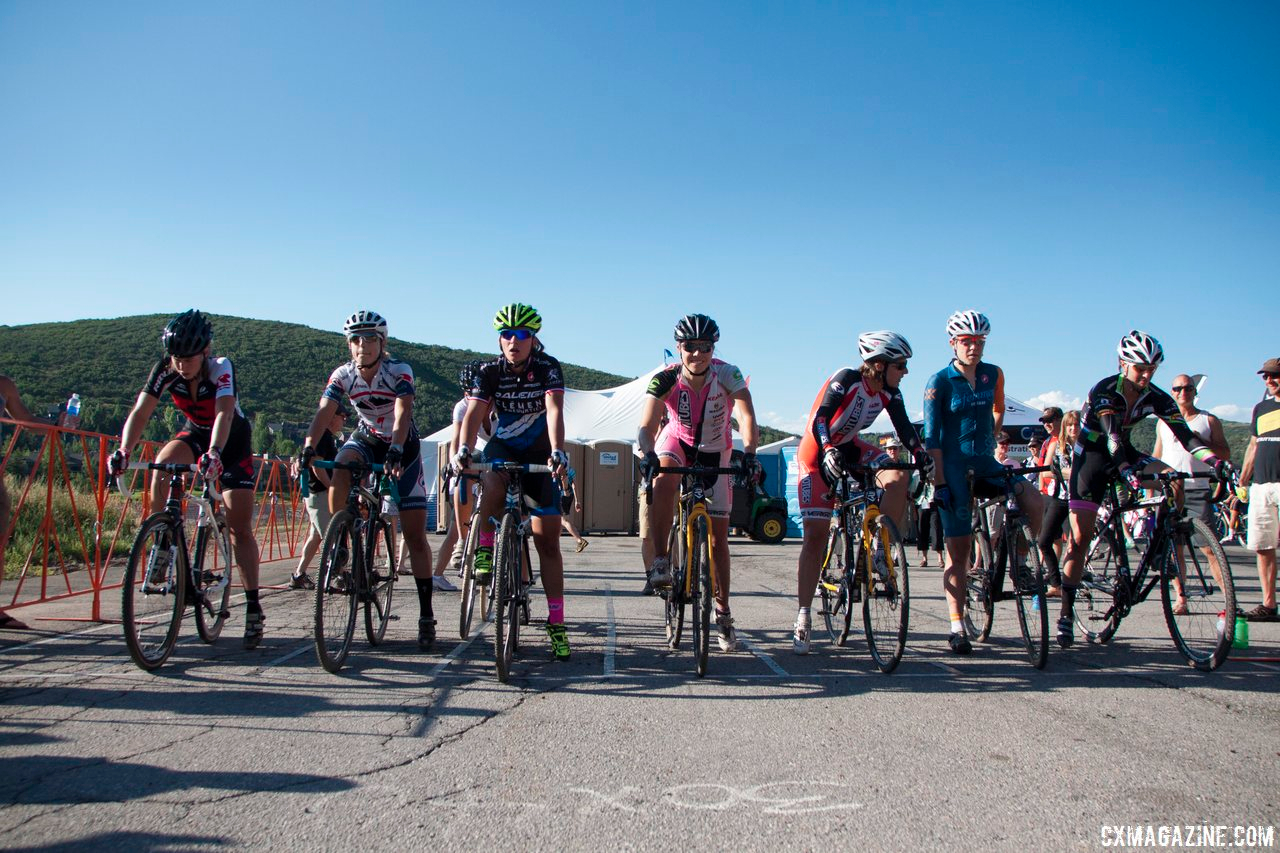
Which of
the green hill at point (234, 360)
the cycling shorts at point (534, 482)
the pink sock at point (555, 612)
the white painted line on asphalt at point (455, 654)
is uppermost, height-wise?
the green hill at point (234, 360)

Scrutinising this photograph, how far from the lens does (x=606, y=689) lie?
14.2 ft

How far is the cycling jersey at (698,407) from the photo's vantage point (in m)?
5.51

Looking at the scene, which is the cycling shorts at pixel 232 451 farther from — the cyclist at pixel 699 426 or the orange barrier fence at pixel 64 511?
the cyclist at pixel 699 426

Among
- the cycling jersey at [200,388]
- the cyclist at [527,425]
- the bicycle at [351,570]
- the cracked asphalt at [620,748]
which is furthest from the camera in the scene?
the cycling jersey at [200,388]

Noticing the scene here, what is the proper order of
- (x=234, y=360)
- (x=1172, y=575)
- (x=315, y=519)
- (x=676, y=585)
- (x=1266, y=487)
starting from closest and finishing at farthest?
(x=1172, y=575) → (x=676, y=585) → (x=1266, y=487) → (x=315, y=519) → (x=234, y=360)

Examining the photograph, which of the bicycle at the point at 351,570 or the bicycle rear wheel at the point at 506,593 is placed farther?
the bicycle at the point at 351,570

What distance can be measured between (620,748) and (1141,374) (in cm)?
446

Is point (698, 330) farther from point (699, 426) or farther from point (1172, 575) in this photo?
point (1172, 575)

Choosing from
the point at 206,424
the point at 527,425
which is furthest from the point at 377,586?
the point at 206,424

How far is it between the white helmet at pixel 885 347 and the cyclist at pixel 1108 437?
1373 mm

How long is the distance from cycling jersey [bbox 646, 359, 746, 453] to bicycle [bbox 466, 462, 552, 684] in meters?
1.06

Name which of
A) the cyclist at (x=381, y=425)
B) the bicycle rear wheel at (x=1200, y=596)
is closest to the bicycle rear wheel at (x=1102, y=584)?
the bicycle rear wheel at (x=1200, y=596)

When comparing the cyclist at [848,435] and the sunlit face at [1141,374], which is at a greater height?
the sunlit face at [1141,374]

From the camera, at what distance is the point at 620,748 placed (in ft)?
10.9
